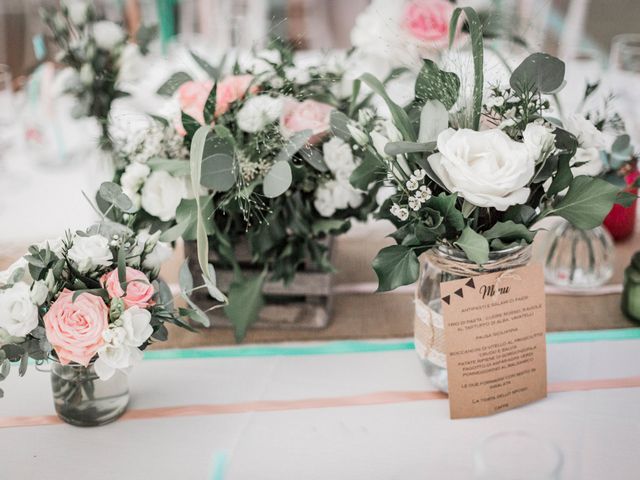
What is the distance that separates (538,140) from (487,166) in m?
0.06

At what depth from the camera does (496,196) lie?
0.75 meters

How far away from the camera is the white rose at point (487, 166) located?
29.0 inches

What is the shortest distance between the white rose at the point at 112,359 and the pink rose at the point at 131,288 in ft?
0.15

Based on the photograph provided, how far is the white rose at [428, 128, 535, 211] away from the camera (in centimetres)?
74

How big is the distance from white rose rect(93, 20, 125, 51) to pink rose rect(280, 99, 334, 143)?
1.68 ft

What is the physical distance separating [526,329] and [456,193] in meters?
0.20

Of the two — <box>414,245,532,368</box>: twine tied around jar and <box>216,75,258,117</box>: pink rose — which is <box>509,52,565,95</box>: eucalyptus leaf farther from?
→ <box>216,75,258,117</box>: pink rose

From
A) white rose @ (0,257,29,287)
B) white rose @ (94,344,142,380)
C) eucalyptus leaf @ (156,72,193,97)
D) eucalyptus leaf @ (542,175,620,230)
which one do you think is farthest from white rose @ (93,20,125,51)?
eucalyptus leaf @ (542,175,620,230)

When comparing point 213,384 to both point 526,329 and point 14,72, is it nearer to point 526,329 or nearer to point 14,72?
point 526,329

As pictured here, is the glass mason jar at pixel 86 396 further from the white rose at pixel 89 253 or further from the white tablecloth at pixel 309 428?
the white rose at pixel 89 253

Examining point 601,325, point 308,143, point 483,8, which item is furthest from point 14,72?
point 601,325

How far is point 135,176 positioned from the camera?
3.20ft

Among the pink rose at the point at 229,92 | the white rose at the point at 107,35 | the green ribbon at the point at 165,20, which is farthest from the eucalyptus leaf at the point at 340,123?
the green ribbon at the point at 165,20

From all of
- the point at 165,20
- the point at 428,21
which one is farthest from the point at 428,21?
the point at 165,20
